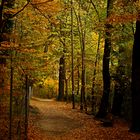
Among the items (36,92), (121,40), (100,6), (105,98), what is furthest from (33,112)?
(36,92)

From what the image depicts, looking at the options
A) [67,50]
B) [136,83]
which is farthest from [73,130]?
[67,50]

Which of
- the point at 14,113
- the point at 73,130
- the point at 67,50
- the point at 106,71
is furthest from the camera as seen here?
the point at 67,50

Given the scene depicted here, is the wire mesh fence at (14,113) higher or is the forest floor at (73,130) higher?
the wire mesh fence at (14,113)

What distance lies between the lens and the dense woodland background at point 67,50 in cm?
1550

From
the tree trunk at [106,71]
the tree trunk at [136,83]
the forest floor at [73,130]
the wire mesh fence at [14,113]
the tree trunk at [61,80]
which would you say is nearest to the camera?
the wire mesh fence at [14,113]

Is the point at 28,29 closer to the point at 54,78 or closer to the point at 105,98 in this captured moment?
the point at 105,98

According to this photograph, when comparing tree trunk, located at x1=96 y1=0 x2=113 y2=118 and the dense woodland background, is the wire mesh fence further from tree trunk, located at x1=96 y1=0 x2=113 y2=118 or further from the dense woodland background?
tree trunk, located at x1=96 y1=0 x2=113 y2=118

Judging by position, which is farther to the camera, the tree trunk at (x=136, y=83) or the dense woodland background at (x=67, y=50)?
the tree trunk at (x=136, y=83)

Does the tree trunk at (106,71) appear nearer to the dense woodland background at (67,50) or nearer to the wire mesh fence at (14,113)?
the dense woodland background at (67,50)

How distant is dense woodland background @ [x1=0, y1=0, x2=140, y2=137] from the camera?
15500 mm

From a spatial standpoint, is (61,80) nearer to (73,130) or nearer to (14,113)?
(73,130)

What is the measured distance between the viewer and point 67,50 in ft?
135

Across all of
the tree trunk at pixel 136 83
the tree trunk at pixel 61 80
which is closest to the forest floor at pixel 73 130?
the tree trunk at pixel 136 83

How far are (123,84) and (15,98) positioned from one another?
12608 mm
